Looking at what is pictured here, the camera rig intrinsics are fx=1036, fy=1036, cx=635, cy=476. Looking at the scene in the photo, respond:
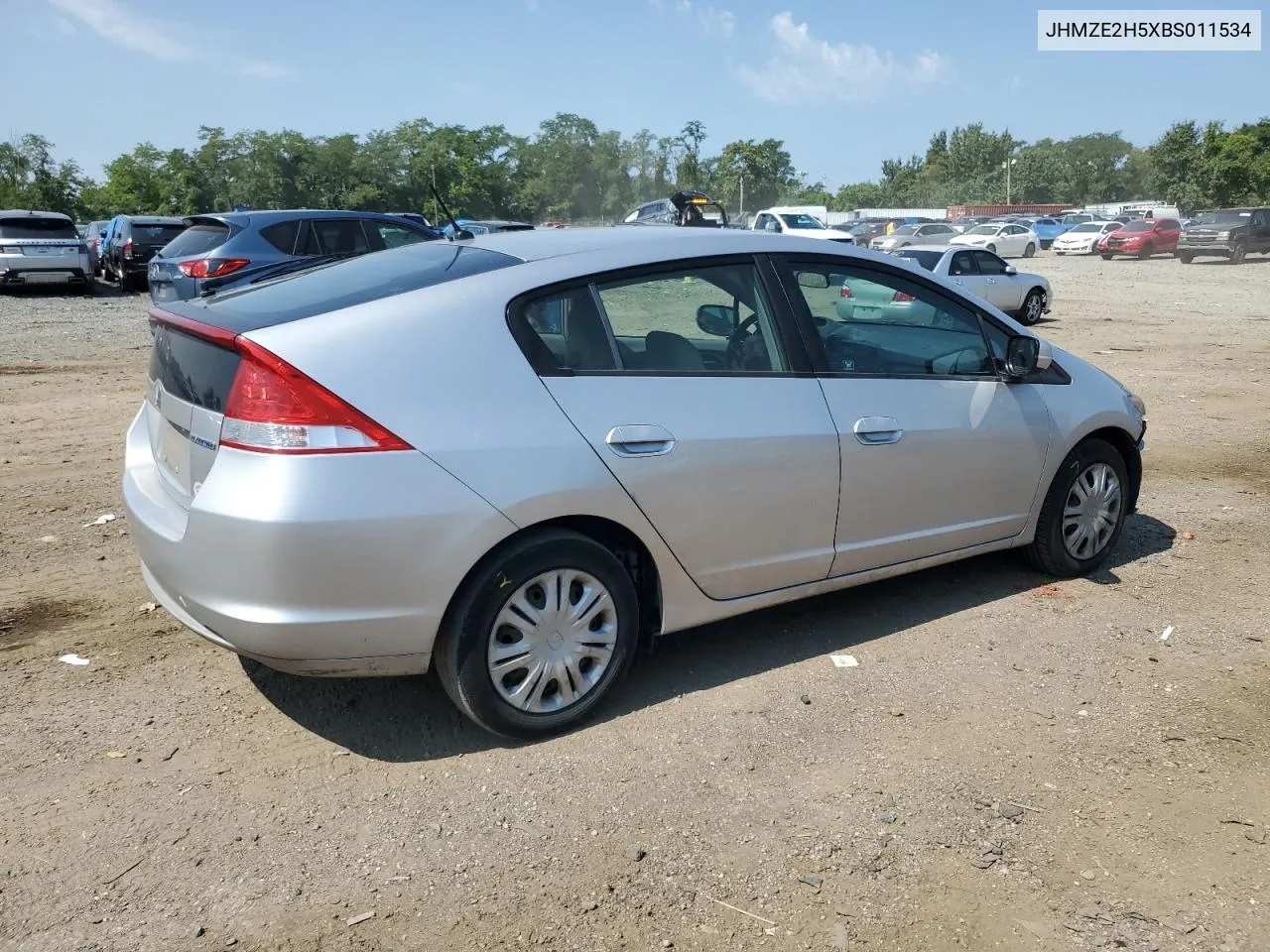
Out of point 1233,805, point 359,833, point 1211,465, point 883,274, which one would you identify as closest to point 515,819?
point 359,833

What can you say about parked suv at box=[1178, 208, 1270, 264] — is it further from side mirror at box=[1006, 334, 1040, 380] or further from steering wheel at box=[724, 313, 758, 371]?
steering wheel at box=[724, 313, 758, 371]

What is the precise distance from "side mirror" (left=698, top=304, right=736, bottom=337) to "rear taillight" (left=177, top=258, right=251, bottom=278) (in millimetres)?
9599

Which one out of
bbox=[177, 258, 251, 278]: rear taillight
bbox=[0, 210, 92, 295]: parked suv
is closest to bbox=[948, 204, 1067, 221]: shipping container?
bbox=[0, 210, 92, 295]: parked suv

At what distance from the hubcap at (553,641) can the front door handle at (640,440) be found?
1.44 ft

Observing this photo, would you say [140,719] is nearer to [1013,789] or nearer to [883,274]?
[1013,789]

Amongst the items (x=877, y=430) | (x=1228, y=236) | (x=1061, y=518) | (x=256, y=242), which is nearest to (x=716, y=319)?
(x=877, y=430)

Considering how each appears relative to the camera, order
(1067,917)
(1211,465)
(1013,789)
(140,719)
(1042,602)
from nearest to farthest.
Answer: (1067,917) < (1013,789) < (140,719) < (1042,602) < (1211,465)

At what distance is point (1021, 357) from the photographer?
461 cm

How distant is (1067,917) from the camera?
8.76 feet

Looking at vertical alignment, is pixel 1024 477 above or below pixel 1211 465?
above

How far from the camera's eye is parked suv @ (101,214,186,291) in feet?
73.9

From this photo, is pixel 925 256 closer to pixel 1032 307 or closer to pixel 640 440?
pixel 1032 307

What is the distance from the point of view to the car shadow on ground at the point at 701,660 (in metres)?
3.59

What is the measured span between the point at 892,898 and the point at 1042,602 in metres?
→ 2.43
